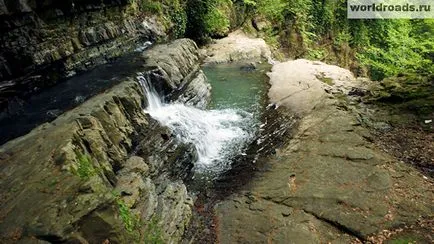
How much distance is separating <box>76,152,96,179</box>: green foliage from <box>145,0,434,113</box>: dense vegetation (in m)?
11.5

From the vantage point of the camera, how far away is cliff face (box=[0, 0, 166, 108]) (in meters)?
10.9

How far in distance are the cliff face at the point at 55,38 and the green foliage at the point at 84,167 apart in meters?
5.17

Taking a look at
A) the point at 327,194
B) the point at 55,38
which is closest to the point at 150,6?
the point at 55,38

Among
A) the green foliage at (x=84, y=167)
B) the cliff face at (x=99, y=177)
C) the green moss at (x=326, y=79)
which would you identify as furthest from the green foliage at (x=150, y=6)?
the green foliage at (x=84, y=167)

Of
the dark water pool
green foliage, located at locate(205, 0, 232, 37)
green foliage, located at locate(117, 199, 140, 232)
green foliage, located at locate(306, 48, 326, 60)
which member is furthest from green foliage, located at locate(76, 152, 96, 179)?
green foliage, located at locate(306, 48, 326, 60)

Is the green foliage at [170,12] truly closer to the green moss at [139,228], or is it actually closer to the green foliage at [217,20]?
the green foliage at [217,20]

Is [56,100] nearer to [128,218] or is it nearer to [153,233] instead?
[128,218]

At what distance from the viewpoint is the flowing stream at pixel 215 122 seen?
12.0 meters

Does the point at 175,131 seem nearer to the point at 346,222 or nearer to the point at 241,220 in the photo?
the point at 241,220

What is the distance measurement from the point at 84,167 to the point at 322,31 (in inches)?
1273

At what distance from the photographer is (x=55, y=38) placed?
13.0 meters

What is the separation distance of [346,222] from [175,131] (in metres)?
6.34

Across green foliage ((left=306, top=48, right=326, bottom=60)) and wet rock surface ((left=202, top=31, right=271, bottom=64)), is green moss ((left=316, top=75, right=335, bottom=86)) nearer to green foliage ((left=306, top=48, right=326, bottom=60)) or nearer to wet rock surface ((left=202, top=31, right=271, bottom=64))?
wet rock surface ((left=202, top=31, right=271, bottom=64))

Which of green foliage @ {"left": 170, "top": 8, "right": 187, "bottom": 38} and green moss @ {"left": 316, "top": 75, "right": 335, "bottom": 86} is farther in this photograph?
green foliage @ {"left": 170, "top": 8, "right": 187, "bottom": 38}
